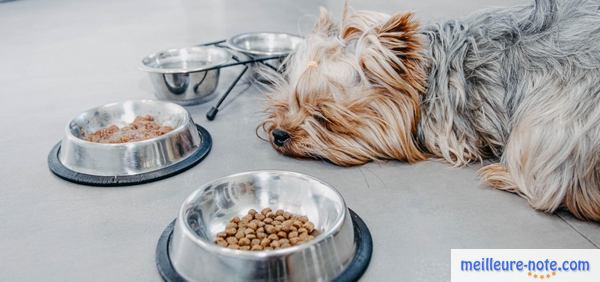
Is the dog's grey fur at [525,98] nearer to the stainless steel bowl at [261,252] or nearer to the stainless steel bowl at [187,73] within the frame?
the stainless steel bowl at [261,252]

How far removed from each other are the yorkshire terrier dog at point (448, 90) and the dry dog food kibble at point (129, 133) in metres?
0.45

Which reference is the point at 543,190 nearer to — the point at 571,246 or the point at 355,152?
the point at 571,246

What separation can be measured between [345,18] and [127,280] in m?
1.23

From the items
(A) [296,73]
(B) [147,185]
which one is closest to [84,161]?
(B) [147,185]

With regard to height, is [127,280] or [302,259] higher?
[302,259]

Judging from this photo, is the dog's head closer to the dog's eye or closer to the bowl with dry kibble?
the dog's eye

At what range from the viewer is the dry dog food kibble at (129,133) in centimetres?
210

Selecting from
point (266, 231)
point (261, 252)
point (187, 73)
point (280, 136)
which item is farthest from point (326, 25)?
point (261, 252)

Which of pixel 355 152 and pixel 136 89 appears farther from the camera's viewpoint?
pixel 136 89

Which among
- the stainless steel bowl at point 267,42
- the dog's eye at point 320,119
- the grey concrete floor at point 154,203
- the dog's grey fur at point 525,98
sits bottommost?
the grey concrete floor at point 154,203

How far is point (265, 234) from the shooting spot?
1.57 m

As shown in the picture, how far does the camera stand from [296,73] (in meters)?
2.14

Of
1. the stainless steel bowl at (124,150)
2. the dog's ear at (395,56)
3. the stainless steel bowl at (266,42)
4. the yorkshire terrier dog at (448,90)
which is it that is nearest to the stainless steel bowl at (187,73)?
the stainless steel bowl at (266,42)

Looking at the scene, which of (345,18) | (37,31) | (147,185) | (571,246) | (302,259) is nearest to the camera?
(302,259)
